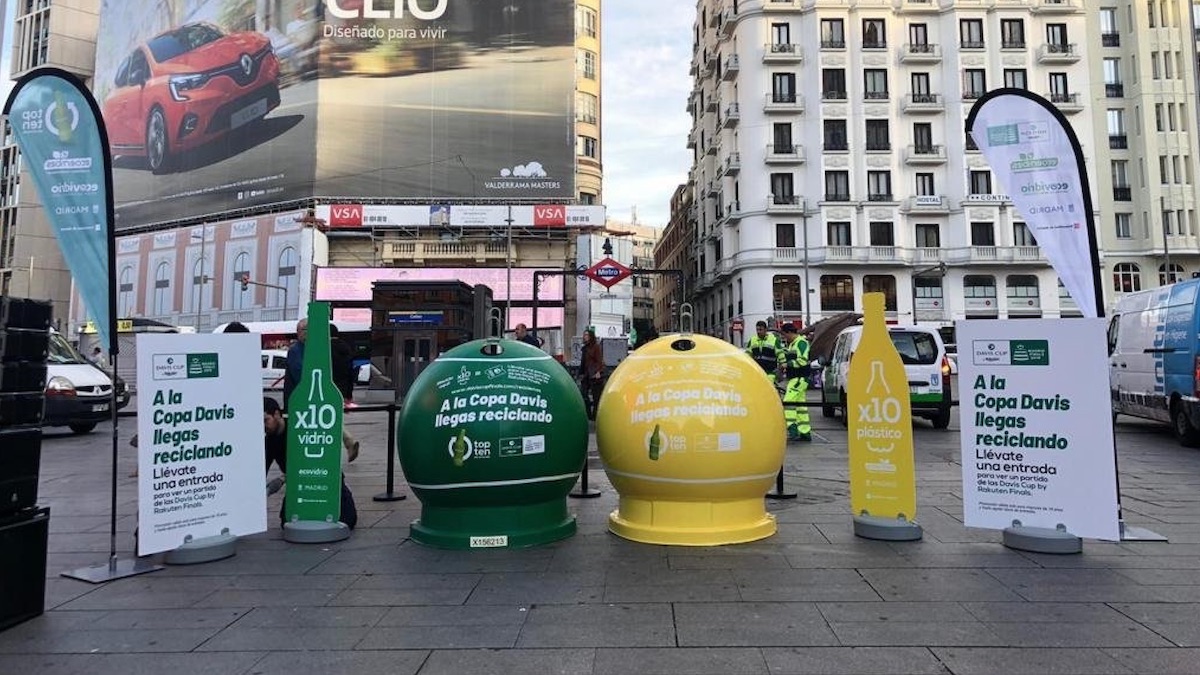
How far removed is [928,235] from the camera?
5081cm

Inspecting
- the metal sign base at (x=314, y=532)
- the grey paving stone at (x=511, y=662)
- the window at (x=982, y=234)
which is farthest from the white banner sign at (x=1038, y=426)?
the window at (x=982, y=234)

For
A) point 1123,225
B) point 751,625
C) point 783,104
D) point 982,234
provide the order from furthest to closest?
1. point 1123,225
2. point 783,104
3. point 982,234
4. point 751,625

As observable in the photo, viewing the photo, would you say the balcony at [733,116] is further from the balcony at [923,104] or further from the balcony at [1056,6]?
the balcony at [1056,6]

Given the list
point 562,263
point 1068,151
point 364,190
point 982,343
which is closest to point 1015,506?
point 982,343

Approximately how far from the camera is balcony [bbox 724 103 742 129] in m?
53.3

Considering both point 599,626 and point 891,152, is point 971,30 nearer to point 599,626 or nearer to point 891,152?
point 891,152

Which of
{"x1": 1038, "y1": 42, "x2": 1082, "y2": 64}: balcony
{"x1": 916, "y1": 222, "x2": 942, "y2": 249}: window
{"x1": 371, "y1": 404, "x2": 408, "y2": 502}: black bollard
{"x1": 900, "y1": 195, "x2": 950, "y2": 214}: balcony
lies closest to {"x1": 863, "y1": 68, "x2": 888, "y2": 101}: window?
{"x1": 900, "y1": 195, "x2": 950, "y2": 214}: balcony

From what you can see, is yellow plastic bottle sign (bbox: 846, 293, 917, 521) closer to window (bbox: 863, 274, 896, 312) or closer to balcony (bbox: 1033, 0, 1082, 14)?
window (bbox: 863, 274, 896, 312)

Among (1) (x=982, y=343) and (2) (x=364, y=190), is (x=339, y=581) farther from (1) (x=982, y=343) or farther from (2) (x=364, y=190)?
(2) (x=364, y=190)

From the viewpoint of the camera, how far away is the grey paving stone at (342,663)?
3.48 meters

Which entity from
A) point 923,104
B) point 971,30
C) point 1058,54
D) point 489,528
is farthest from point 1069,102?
point 489,528

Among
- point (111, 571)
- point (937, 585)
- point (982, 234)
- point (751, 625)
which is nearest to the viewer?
point (751, 625)

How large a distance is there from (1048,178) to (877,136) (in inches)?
1951

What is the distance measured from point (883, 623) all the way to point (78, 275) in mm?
5869
